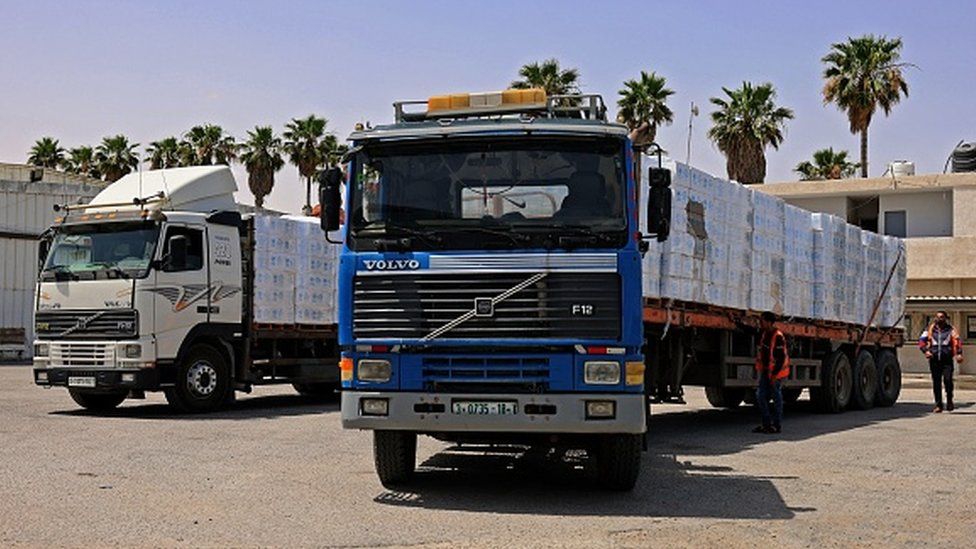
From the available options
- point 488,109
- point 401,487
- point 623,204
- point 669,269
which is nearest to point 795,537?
point 623,204

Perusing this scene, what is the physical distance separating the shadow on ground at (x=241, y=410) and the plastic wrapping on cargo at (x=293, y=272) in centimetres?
144

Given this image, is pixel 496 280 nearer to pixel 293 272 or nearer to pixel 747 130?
pixel 293 272

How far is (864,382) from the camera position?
20.5m

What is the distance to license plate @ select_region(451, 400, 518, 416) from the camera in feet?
29.4

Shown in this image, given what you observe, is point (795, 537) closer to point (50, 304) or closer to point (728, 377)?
point (728, 377)

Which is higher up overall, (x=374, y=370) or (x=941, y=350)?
(x=374, y=370)

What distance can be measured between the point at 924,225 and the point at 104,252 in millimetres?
27531

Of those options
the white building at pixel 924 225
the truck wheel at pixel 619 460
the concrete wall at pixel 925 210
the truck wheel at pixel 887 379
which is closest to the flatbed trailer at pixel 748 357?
the truck wheel at pixel 887 379

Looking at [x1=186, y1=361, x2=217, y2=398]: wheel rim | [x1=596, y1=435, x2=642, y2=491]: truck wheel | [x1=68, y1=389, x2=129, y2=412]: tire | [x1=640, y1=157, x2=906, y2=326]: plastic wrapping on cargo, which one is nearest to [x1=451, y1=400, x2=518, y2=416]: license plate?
[x1=596, y1=435, x2=642, y2=491]: truck wheel

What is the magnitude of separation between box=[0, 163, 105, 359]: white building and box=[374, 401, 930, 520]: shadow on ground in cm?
2599

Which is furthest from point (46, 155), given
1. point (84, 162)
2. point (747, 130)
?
point (747, 130)

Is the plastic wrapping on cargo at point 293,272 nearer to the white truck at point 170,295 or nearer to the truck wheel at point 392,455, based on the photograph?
the white truck at point 170,295

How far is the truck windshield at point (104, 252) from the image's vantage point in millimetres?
16047

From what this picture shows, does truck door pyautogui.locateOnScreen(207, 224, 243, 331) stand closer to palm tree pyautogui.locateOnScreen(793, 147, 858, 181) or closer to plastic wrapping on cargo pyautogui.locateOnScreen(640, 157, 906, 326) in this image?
plastic wrapping on cargo pyautogui.locateOnScreen(640, 157, 906, 326)
